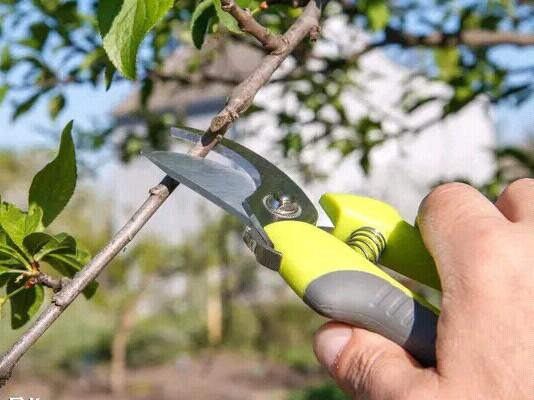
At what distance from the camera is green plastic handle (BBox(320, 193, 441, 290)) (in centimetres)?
114

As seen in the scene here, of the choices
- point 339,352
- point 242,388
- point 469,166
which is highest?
point 339,352

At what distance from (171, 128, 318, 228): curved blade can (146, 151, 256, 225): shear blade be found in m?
0.02

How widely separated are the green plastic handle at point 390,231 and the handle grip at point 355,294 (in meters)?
0.10

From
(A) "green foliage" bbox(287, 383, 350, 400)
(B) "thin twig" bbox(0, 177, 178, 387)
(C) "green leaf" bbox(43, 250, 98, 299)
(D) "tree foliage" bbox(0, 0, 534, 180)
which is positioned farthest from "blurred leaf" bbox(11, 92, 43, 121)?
(A) "green foliage" bbox(287, 383, 350, 400)

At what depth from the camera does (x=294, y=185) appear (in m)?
1.24

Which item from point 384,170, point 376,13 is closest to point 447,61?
point 376,13

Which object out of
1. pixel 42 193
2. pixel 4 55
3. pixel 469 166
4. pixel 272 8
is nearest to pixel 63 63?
pixel 4 55

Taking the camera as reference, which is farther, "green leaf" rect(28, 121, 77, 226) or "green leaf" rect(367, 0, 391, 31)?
"green leaf" rect(367, 0, 391, 31)

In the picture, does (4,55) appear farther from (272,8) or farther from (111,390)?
(111,390)

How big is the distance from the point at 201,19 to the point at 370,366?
491mm

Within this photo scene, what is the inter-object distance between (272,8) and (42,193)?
1.61ft

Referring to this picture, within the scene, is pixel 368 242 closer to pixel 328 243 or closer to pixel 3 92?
pixel 328 243

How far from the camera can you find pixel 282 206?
117 cm

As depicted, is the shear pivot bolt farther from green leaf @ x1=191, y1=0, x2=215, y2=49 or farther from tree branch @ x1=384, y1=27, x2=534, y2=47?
tree branch @ x1=384, y1=27, x2=534, y2=47
